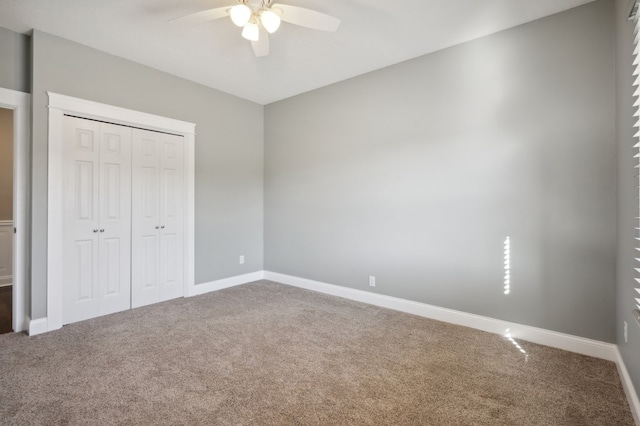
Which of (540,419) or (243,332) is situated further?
(243,332)

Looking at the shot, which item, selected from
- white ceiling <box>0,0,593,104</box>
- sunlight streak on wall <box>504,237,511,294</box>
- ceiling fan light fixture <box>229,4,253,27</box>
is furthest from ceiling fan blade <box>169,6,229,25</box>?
sunlight streak on wall <box>504,237,511,294</box>

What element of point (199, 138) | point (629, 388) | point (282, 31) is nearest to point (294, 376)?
point (629, 388)

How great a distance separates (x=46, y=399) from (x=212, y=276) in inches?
95.1

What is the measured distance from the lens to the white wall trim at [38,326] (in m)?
2.78

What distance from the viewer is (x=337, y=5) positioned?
2484 millimetres

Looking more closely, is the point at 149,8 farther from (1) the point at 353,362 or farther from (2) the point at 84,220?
(1) the point at 353,362

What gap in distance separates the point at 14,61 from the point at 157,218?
195cm

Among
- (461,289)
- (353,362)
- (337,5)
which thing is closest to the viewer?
(353,362)

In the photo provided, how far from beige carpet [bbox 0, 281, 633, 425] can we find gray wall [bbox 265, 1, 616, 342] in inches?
20.1

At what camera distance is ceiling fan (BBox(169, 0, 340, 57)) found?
82.0 inches

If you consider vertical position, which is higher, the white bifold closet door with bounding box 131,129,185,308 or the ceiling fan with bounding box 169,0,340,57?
the ceiling fan with bounding box 169,0,340,57

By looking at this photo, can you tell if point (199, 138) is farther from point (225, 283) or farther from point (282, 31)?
point (225, 283)

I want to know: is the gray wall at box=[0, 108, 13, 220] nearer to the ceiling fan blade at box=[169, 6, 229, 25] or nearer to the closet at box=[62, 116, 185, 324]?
the closet at box=[62, 116, 185, 324]

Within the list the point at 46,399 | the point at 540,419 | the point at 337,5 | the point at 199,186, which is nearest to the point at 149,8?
the point at 337,5
